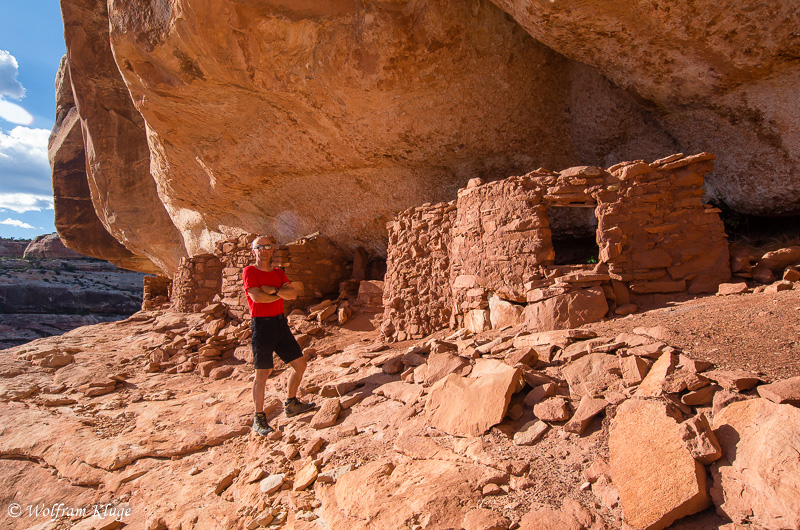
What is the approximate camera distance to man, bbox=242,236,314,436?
11.1 ft

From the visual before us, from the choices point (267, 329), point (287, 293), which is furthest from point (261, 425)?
point (287, 293)

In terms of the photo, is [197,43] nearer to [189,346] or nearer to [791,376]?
[189,346]

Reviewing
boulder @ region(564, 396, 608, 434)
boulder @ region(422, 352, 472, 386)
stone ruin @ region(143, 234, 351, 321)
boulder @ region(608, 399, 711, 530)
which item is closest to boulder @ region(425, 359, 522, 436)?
boulder @ region(422, 352, 472, 386)

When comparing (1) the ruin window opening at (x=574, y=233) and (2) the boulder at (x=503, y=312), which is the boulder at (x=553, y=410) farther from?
(1) the ruin window opening at (x=574, y=233)

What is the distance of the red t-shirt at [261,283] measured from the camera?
344 centimetres

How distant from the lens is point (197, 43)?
5.75m

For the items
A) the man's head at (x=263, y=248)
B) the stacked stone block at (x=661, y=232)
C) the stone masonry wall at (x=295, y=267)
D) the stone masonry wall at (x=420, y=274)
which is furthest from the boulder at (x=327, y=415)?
the stone masonry wall at (x=295, y=267)

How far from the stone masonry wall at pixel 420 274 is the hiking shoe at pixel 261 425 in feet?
6.90

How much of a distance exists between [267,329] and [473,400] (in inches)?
66.6

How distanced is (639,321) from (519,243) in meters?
1.17

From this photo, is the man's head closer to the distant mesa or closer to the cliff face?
the cliff face

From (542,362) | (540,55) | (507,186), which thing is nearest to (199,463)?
(542,362)

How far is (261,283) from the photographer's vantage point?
11.5 feet

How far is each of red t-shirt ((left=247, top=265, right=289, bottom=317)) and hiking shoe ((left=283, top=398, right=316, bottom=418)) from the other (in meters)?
0.65
